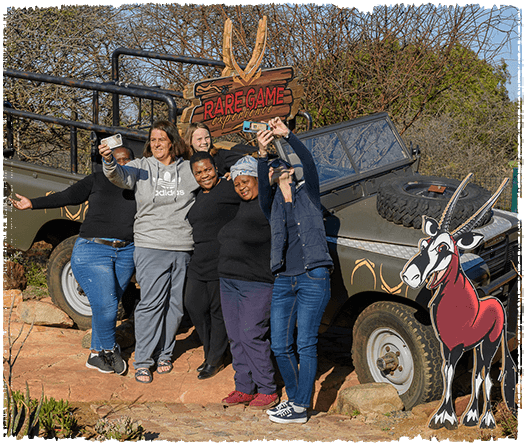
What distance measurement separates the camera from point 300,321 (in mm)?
3803

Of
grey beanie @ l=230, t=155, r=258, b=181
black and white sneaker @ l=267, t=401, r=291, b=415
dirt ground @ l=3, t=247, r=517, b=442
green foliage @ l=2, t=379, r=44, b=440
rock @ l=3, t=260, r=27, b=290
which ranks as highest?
grey beanie @ l=230, t=155, r=258, b=181

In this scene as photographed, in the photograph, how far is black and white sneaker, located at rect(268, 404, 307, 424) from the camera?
383 cm

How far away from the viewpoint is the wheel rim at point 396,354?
13.3 ft

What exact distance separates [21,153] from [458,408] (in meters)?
6.32

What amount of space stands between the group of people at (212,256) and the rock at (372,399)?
0.34 meters

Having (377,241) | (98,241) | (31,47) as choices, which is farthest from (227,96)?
(31,47)

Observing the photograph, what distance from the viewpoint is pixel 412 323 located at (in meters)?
3.90

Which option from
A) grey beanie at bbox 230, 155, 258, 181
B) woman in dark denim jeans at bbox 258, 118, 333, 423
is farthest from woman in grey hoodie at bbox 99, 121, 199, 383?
woman in dark denim jeans at bbox 258, 118, 333, 423

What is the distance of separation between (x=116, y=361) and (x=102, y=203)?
1268mm

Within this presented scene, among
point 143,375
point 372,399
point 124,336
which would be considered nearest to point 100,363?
point 143,375

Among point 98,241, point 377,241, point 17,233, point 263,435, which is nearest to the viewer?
point 263,435

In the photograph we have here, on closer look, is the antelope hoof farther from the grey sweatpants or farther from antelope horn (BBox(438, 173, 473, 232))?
the grey sweatpants

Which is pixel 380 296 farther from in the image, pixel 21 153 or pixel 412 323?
pixel 21 153

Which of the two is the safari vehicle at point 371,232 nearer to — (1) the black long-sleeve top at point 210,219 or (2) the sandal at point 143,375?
(1) the black long-sleeve top at point 210,219
